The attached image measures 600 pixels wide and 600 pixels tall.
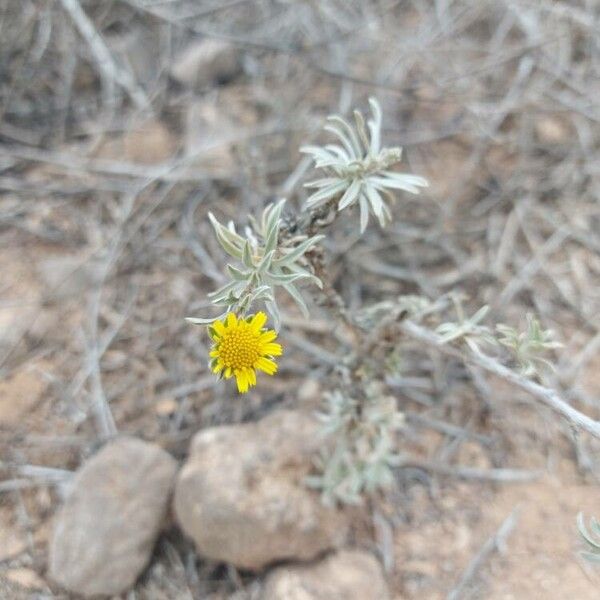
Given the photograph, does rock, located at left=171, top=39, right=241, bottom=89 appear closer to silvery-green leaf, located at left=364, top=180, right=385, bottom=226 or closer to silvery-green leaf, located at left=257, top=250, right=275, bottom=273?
silvery-green leaf, located at left=364, top=180, right=385, bottom=226

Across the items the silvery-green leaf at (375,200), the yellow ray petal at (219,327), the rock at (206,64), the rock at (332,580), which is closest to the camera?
the yellow ray petal at (219,327)

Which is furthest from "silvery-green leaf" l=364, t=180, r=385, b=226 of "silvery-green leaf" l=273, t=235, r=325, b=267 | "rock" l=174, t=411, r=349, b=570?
"rock" l=174, t=411, r=349, b=570

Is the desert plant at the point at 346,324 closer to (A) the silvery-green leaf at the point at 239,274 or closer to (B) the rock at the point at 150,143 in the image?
(A) the silvery-green leaf at the point at 239,274

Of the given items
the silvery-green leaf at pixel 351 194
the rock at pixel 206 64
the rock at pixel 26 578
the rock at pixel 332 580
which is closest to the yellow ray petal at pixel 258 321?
the silvery-green leaf at pixel 351 194

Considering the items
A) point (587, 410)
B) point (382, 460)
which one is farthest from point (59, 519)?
point (587, 410)

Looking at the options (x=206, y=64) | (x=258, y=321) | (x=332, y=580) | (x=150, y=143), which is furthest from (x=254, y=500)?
(x=206, y=64)

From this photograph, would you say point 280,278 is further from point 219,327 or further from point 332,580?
point 332,580
